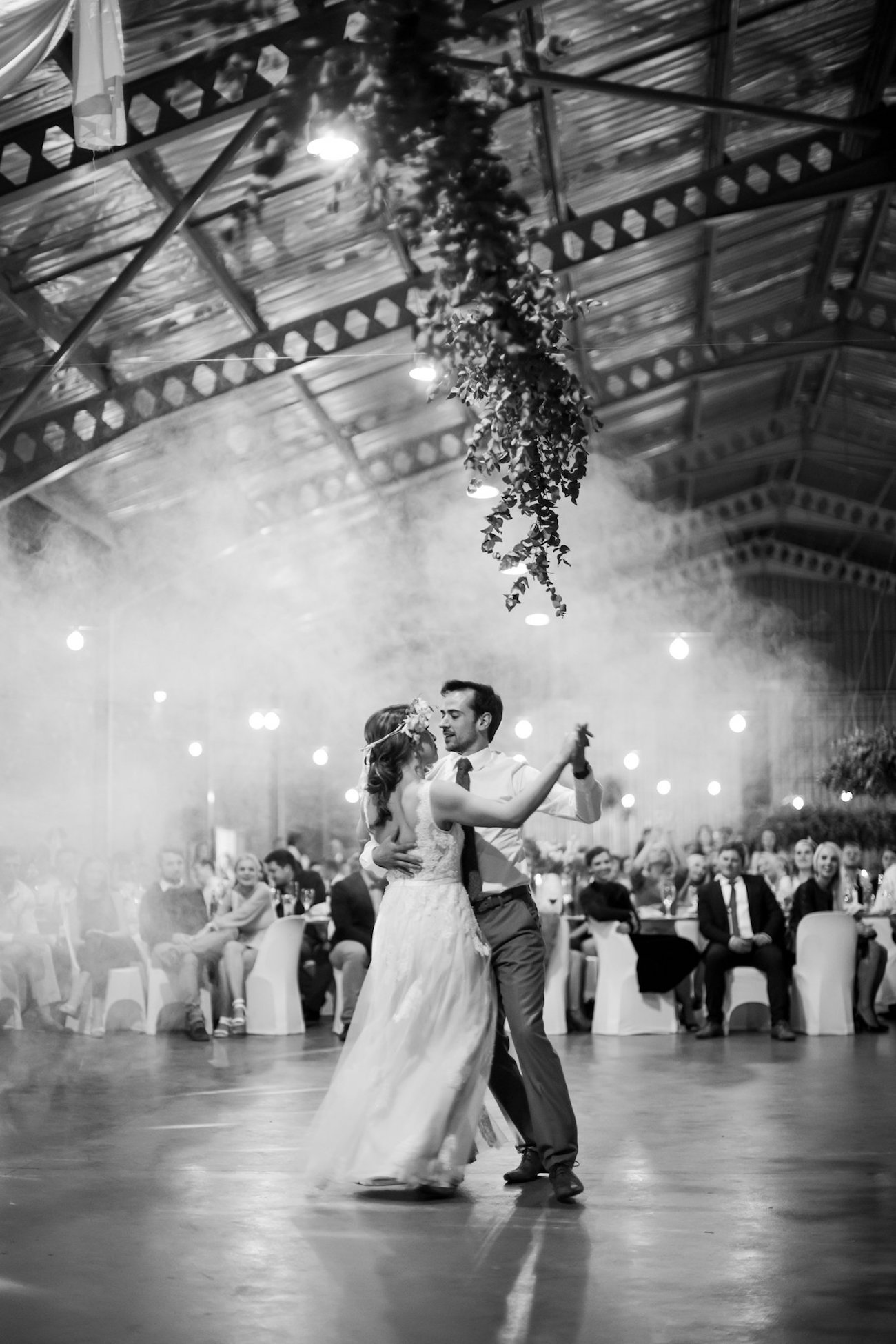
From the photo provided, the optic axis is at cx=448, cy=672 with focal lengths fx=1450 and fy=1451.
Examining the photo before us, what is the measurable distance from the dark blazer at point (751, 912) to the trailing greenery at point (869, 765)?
4.82m

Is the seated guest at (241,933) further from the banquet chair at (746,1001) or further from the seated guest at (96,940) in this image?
the banquet chair at (746,1001)

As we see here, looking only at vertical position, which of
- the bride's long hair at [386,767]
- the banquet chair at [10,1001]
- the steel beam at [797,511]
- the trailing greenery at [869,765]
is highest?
the steel beam at [797,511]

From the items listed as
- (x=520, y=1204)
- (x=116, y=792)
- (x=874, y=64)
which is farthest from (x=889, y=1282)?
(x=874, y=64)

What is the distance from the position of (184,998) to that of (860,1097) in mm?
3649

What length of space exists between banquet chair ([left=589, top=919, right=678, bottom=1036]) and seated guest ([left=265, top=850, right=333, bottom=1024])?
1.69 m

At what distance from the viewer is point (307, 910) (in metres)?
8.83

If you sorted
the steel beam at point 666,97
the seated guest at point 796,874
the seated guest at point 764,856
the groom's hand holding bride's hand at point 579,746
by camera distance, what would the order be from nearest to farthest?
the groom's hand holding bride's hand at point 579,746, the steel beam at point 666,97, the seated guest at point 796,874, the seated guest at point 764,856

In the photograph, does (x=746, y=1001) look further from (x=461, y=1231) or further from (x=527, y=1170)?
(x=461, y=1231)

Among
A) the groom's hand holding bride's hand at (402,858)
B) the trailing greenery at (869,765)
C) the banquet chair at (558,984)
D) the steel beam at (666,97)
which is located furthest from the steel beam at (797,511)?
the groom's hand holding bride's hand at (402,858)

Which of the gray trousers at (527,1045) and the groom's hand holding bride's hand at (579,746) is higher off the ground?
the groom's hand holding bride's hand at (579,746)

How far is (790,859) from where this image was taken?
1241 cm

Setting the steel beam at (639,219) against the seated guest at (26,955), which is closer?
the seated guest at (26,955)

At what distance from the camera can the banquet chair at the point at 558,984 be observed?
24.4ft

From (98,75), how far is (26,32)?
0.23 meters
